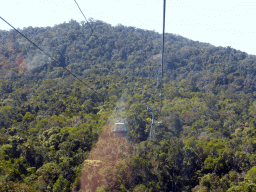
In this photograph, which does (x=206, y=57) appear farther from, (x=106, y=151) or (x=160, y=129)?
(x=106, y=151)

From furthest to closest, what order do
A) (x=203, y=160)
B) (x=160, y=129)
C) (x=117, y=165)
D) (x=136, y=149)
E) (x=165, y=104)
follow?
1. (x=165, y=104)
2. (x=160, y=129)
3. (x=203, y=160)
4. (x=136, y=149)
5. (x=117, y=165)

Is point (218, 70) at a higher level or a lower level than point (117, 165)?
higher

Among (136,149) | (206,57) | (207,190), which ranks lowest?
(207,190)

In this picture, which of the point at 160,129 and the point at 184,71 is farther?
the point at 184,71

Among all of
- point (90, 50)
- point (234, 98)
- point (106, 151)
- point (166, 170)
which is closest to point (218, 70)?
point (234, 98)

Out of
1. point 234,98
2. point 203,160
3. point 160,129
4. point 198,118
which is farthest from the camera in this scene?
point 234,98

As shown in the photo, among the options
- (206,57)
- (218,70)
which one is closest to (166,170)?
(218,70)

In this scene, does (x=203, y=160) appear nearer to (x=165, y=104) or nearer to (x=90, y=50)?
(x=165, y=104)
